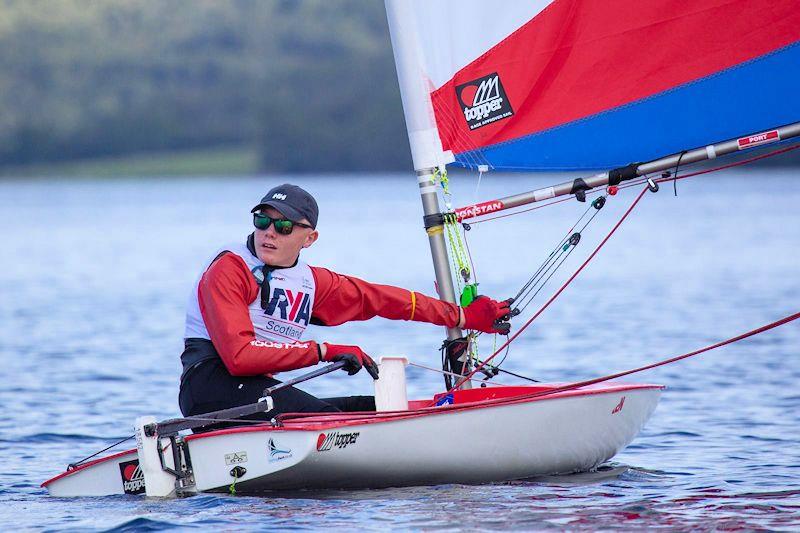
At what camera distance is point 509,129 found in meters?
7.66

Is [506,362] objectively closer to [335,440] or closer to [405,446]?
[405,446]

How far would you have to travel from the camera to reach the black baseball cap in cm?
707

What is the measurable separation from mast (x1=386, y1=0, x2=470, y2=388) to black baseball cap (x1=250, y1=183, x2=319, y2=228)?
2.66 ft

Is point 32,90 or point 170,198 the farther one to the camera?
point 32,90

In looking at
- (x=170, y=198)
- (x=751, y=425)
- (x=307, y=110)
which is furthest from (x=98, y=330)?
(x=307, y=110)

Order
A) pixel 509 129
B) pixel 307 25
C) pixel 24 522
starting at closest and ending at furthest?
pixel 24 522, pixel 509 129, pixel 307 25

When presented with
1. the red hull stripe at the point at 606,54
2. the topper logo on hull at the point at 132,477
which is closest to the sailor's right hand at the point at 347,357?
the topper logo on hull at the point at 132,477

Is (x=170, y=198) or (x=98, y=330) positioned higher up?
(x=170, y=198)

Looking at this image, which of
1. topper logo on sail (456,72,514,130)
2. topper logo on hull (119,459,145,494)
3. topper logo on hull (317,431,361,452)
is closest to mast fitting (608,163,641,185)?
topper logo on sail (456,72,514,130)

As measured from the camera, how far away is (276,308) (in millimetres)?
7145

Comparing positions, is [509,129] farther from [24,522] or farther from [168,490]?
[24,522]

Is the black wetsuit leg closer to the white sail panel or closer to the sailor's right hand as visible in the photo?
the sailor's right hand

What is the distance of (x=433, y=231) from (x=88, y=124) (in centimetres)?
13452

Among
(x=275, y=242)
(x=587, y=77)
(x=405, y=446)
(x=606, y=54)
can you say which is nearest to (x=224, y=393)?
(x=275, y=242)
